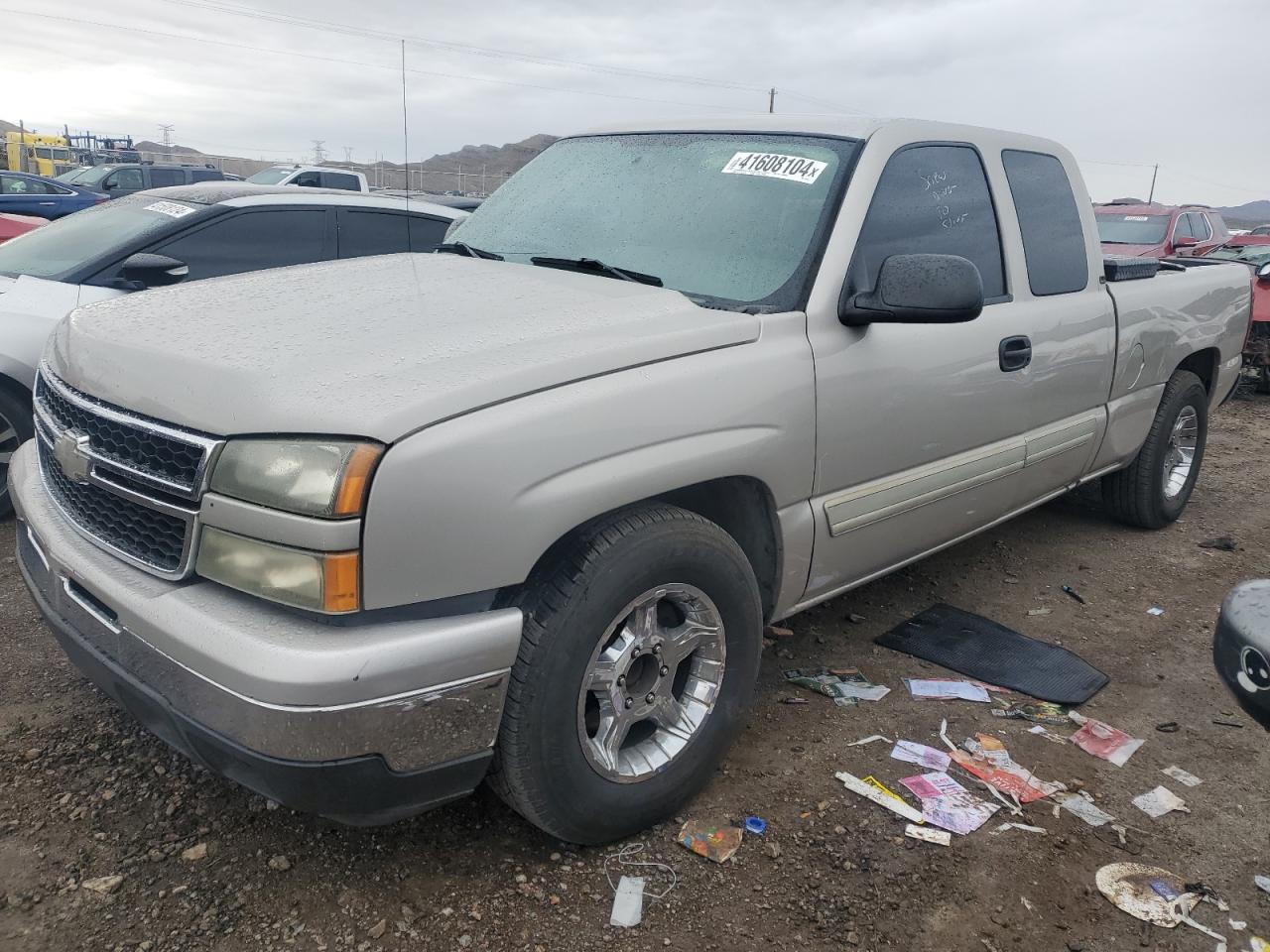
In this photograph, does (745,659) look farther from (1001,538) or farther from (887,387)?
(1001,538)

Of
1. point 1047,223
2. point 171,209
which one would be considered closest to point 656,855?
point 1047,223

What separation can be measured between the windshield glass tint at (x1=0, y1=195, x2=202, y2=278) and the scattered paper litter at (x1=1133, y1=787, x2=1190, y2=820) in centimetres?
514

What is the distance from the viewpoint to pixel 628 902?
236 cm

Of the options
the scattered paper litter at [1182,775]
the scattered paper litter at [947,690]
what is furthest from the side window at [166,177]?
the scattered paper litter at [1182,775]

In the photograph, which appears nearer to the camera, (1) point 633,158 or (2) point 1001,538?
(1) point 633,158

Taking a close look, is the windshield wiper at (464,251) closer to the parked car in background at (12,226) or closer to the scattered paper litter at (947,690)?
the scattered paper litter at (947,690)

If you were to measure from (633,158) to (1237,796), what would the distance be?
2.74 metres

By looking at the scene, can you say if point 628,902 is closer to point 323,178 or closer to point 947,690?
point 947,690

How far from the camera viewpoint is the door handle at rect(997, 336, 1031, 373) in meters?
3.48

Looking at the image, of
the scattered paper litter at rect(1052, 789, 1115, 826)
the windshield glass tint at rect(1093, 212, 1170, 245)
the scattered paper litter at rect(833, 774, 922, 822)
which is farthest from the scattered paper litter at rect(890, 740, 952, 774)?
the windshield glass tint at rect(1093, 212, 1170, 245)

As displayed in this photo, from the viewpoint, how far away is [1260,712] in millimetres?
1626

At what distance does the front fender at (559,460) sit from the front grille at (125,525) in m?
0.49

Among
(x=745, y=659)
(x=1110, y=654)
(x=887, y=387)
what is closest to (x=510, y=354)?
(x=745, y=659)

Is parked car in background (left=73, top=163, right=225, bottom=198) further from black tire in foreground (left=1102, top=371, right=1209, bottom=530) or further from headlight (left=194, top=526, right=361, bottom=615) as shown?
headlight (left=194, top=526, right=361, bottom=615)
